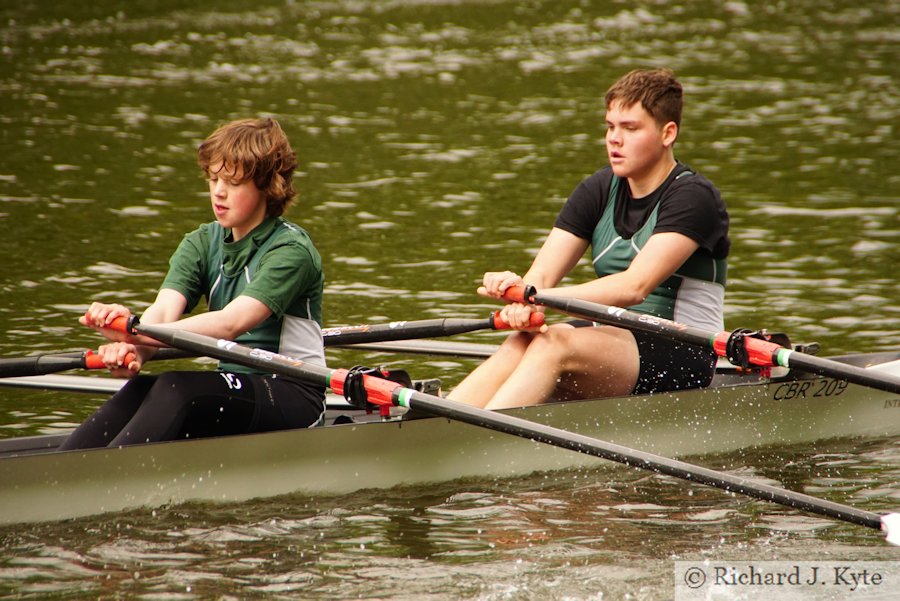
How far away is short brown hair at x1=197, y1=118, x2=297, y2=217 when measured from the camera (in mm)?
5695

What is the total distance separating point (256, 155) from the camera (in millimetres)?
5688

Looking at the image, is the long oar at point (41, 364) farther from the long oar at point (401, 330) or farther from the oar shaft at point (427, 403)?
the oar shaft at point (427, 403)

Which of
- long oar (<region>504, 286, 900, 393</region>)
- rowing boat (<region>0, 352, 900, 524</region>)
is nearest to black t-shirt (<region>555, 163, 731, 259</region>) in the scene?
long oar (<region>504, 286, 900, 393</region>)

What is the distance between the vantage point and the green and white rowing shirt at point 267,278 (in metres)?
5.75

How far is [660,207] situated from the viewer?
6570 millimetres

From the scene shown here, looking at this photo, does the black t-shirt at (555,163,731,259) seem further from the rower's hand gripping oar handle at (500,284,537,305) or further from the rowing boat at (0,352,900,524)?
the rowing boat at (0,352,900,524)

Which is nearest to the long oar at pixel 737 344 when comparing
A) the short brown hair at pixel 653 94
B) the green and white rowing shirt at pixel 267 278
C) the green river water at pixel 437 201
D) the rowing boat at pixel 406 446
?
the rowing boat at pixel 406 446

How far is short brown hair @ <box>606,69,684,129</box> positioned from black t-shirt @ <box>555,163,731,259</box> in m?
0.29

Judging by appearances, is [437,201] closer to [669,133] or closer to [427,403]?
[669,133]

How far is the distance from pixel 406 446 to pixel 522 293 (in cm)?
89

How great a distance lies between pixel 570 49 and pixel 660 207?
18210mm

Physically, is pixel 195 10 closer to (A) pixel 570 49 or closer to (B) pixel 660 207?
(A) pixel 570 49

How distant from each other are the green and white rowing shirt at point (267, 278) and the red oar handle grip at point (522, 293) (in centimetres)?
97

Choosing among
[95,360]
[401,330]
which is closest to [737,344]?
[401,330]
